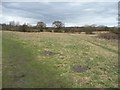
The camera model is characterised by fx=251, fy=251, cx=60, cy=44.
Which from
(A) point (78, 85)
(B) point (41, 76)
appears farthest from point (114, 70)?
(B) point (41, 76)

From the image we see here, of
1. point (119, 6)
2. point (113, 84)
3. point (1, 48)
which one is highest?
point (119, 6)

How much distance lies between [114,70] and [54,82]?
6.14 meters

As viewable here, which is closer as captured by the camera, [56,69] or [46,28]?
[56,69]

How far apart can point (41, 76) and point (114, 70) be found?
21.0 feet

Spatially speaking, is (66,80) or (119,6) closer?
(66,80)

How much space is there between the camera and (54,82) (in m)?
17.2

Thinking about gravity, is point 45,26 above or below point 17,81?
above

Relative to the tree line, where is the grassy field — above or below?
below

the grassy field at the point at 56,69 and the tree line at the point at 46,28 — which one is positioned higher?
the tree line at the point at 46,28

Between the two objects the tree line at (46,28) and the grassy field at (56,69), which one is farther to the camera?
the tree line at (46,28)

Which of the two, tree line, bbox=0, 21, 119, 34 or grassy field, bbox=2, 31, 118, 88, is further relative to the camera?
tree line, bbox=0, 21, 119, 34

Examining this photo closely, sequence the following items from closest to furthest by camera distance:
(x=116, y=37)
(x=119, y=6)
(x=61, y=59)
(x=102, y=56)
A: (x=61, y=59) < (x=102, y=56) < (x=119, y=6) < (x=116, y=37)

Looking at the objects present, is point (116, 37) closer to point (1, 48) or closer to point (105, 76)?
point (1, 48)

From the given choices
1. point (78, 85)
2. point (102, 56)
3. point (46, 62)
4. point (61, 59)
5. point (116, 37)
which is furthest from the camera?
point (116, 37)
